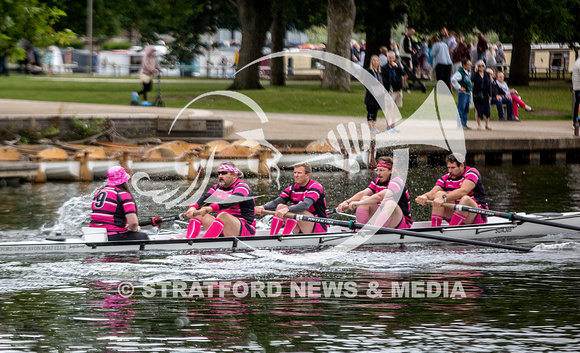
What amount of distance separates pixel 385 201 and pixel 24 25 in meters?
12.0

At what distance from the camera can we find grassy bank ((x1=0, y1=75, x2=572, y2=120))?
100 ft

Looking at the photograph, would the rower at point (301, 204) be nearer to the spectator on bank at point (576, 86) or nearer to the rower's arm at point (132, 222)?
the rower's arm at point (132, 222)

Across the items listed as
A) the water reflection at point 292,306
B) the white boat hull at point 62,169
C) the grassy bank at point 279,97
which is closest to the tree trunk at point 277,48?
the grassy bank at point 279,97

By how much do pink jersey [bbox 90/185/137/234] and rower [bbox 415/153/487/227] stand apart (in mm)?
4886

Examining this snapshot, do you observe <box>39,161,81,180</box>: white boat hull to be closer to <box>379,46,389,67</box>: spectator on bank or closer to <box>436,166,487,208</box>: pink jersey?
<box>436,166,487,208</box>: pink jersey

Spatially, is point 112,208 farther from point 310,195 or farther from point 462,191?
point 462,191

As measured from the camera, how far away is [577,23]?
35.3 meters

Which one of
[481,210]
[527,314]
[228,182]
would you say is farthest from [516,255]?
[228,182]

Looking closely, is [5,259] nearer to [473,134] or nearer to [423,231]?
[423,231]

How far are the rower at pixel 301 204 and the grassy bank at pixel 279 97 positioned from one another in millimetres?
14537

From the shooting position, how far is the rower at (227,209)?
13555 millimetres

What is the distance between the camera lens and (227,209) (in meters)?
13.8

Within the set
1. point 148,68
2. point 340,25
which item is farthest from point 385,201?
point 340,25

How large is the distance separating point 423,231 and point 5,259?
662 centimetres
